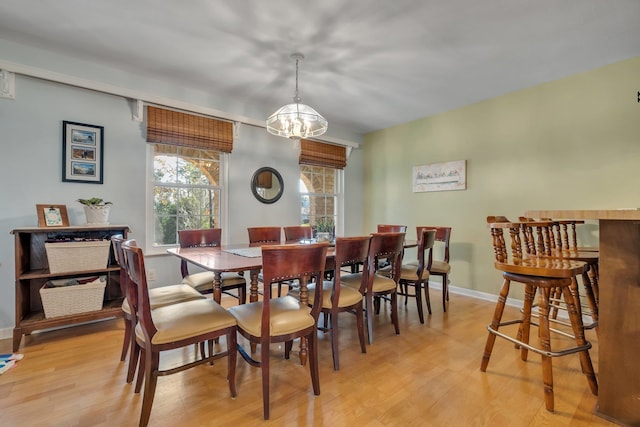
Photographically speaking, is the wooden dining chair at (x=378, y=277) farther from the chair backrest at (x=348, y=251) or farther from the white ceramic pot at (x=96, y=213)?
the white ceramic pot at (x=96, y=213)

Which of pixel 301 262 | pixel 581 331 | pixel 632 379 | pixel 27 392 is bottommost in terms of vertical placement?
pixel 27 392

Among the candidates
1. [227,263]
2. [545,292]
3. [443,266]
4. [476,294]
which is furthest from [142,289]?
[476,294]

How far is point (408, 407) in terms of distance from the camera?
1583 millimetres

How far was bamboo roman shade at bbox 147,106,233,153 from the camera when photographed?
307cm

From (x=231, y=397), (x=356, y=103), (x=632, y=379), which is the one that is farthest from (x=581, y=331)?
(x=356, y=103)

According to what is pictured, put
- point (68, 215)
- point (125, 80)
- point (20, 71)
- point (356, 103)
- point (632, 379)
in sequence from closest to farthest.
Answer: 1. point (632, 379)
2. point (20, 71)
3. point (68, 215)
4. point (125, 80)
5. point (356, 103)

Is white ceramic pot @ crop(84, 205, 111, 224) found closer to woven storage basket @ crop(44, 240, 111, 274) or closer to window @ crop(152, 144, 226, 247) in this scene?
woven storage basket @ crop(44, 240, 111, 274)

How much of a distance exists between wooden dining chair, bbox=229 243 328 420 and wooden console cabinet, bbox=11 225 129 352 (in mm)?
1640

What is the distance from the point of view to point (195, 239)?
2760 millimetres

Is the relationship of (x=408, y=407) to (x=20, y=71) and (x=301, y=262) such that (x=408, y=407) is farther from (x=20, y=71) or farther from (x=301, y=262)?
(x=20, y=71)

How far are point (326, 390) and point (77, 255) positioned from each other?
2.30 metres

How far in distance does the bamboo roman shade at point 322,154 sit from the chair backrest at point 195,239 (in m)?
1.92

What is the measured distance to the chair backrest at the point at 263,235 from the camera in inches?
120

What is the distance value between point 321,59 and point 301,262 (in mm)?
2036
